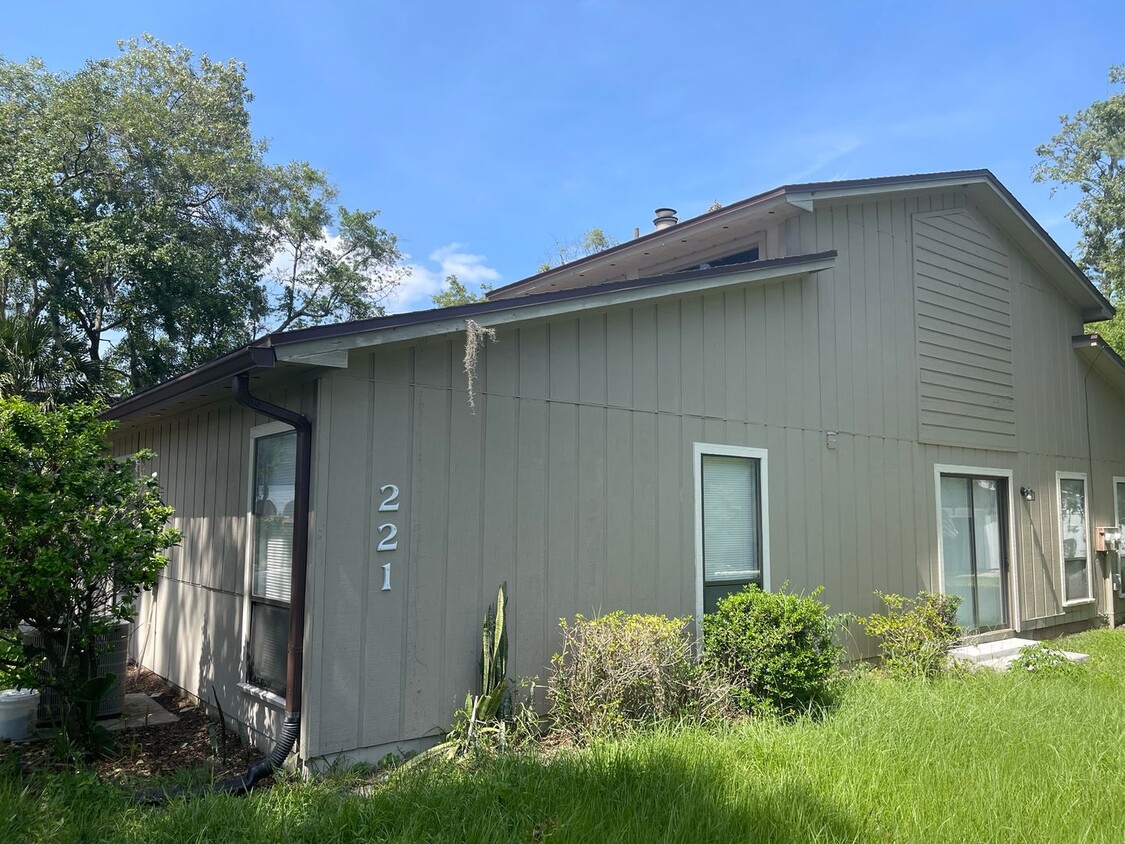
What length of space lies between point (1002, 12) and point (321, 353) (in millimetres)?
10147

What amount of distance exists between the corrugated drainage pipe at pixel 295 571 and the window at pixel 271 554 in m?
0.35

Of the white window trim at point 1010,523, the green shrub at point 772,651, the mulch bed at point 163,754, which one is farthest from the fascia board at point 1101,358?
the mulch bed at point 163,754

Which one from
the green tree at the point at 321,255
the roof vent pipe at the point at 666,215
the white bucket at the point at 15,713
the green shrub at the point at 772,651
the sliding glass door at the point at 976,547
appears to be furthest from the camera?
the green tree at the point at 321,255

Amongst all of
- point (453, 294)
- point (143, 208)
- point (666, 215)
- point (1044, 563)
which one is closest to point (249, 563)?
point (666, 215)

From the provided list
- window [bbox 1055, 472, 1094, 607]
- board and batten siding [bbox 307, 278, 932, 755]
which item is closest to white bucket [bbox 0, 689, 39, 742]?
board and batten siding [bbox 307, 278, 932, 755]

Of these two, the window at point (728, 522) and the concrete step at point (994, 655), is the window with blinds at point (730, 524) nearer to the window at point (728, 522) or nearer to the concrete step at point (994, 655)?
the window at point (728, 522)

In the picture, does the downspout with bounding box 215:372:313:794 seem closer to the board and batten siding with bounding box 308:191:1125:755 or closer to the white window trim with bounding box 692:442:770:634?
the board and batten siding with bounding box 308:191:1125:755

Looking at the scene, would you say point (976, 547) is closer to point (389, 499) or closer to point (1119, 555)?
point (1119, 555)

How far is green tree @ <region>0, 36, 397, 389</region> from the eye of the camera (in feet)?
47.8

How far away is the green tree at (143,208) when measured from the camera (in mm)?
14578

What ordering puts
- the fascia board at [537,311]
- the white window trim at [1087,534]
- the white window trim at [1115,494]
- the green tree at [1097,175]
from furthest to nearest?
the green tree at [1097,175] < the white window trim at [1115,494] < the white window trim at [1087,534] < the fascia board at [537,311]

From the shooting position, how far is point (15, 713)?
18.2ft

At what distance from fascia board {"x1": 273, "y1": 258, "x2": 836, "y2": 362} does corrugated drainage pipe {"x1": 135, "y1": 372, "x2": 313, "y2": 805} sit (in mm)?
556

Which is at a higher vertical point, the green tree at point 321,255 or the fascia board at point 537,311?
the green tree at point 321,255
